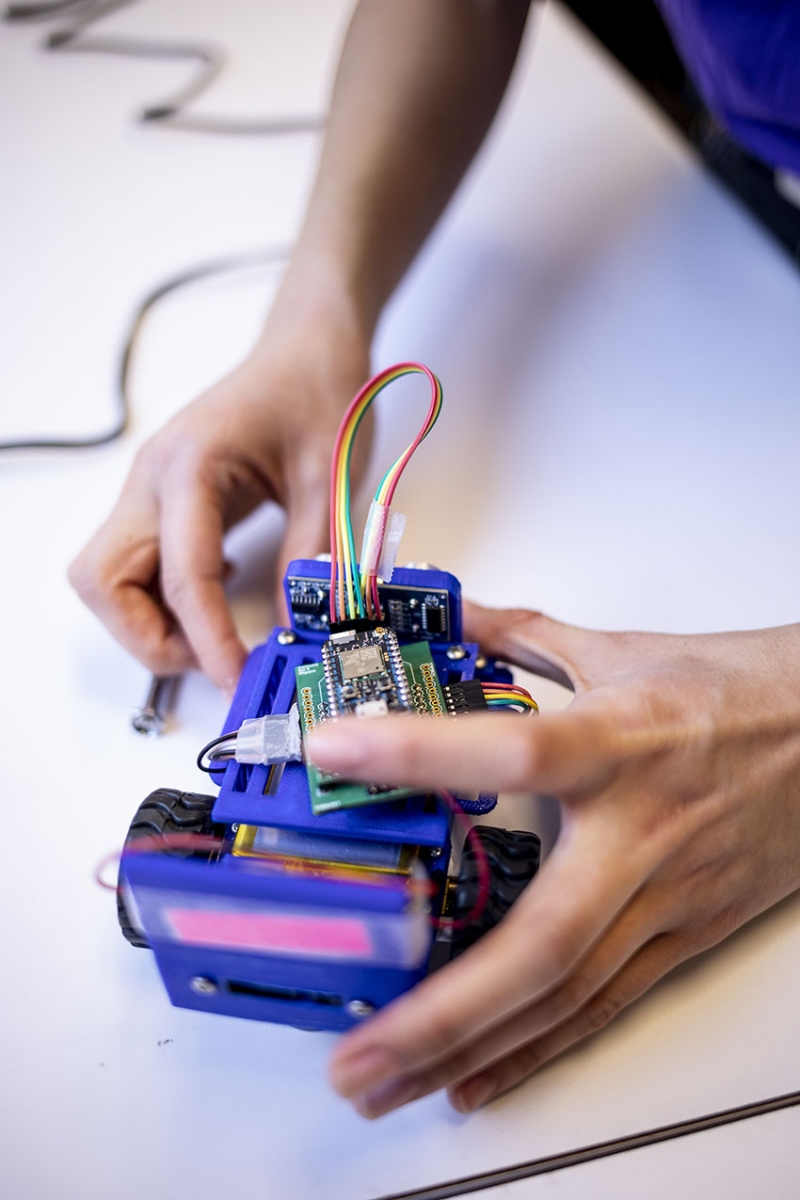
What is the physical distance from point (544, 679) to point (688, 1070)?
0.39 m

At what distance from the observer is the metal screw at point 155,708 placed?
99 cm

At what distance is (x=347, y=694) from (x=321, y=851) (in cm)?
12

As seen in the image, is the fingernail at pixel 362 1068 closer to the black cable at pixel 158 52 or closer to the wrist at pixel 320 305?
the wrist at pixel 320 305

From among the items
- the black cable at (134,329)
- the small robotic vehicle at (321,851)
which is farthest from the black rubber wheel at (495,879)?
the black cable at (134,329)

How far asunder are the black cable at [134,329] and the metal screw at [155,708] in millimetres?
436

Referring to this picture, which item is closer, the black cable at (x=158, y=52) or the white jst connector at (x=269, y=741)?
the white jst connector at (x=269, y=741)

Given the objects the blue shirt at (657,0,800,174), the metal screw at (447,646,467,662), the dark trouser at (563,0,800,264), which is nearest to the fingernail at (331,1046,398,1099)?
the metal screw at (447,646,467,662)

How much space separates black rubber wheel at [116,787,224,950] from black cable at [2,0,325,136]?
1.47 meters

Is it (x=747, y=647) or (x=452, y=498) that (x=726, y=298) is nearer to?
(x=452, y=498)

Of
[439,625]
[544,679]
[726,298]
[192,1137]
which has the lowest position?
[192,1137]

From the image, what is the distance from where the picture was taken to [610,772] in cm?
68

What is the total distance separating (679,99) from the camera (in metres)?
1.82

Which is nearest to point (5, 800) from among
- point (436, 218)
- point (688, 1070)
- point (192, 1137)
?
point (192, 1137)

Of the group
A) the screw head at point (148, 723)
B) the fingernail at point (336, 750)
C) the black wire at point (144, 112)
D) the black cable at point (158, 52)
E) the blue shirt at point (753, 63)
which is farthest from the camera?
the black cable at point (158, 52)
